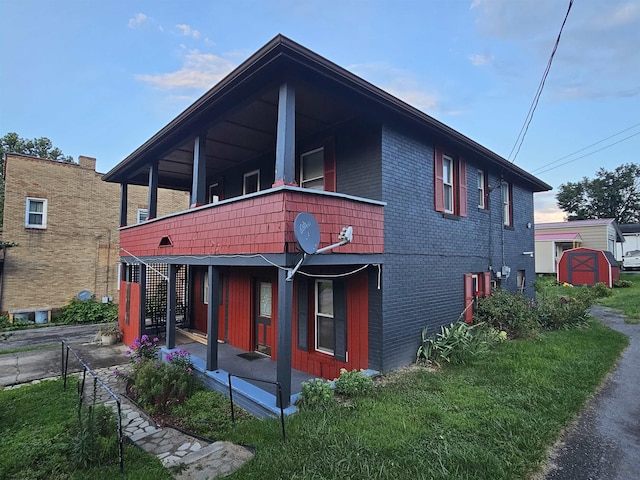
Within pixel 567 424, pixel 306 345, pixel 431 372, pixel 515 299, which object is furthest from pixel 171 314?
pixel 515 299

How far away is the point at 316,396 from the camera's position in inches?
189

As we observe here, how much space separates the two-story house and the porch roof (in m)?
0.03

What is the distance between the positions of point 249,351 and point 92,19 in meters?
9.79

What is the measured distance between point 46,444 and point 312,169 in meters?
6.53

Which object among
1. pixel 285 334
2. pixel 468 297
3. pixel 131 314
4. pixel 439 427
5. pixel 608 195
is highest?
pixel 608 195

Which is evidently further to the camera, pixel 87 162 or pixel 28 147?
pixel 28 147

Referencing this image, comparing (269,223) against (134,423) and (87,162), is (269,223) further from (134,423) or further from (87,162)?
(87,162)

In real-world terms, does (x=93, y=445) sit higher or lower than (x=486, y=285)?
lower

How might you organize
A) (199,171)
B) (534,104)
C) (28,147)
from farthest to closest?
(28,147)
(534,104)
(199,171)

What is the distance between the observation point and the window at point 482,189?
9828mm

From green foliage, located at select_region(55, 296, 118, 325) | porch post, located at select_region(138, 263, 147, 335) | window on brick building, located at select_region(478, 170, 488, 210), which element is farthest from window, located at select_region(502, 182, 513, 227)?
green foliage, located at select_region(55, 296, 118, 325)

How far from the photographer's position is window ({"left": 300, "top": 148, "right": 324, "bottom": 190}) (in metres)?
7.85

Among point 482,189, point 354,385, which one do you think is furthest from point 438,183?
point 354,385

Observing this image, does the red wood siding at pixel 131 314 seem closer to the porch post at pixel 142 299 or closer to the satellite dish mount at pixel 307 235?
the porch post at pixel 142 299
